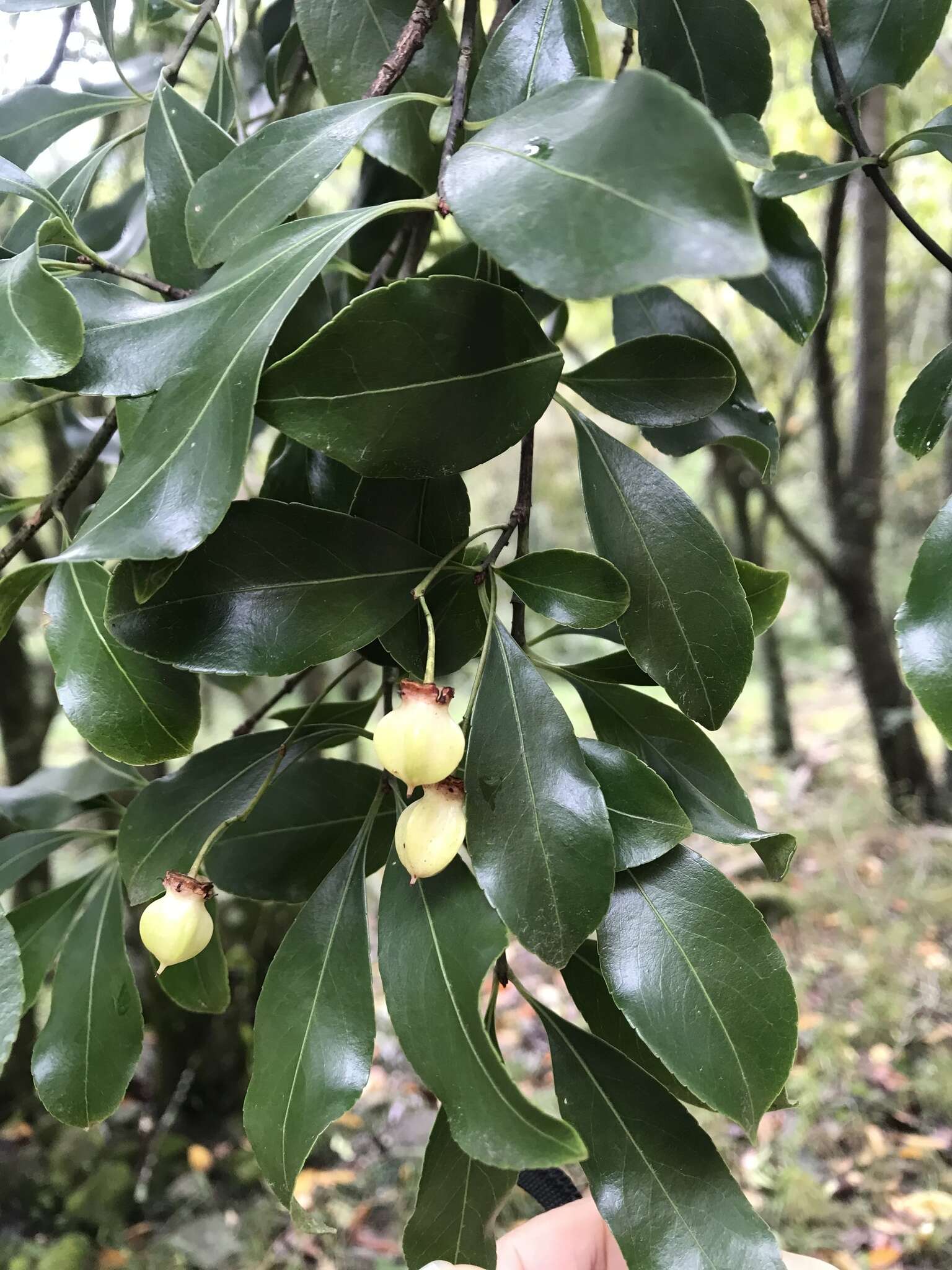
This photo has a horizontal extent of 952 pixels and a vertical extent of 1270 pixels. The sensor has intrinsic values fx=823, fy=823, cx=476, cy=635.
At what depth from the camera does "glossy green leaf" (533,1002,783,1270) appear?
382mm

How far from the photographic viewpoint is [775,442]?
20.8 inches

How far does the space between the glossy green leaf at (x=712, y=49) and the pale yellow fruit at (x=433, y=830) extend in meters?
0.39

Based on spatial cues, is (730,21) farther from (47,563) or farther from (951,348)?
(47,563)

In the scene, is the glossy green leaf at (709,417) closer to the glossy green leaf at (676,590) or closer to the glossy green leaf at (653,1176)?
the glossy green leaf at (676,590)

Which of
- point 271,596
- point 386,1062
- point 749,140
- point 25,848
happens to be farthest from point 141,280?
point 386,1062

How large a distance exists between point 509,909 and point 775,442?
0.35m

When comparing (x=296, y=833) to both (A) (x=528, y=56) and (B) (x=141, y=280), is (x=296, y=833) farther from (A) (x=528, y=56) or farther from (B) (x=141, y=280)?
(A) (x=528, y=56)

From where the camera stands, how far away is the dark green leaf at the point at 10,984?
333mm

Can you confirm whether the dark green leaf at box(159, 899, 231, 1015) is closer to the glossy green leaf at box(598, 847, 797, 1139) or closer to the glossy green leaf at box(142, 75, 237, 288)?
the glossy green leaf at box(598, 847, 797, 1139)

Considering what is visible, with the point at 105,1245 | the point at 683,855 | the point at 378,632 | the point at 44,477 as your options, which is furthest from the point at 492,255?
the point at 44,477

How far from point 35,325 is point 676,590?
0.30 meters

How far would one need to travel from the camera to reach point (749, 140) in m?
0.39

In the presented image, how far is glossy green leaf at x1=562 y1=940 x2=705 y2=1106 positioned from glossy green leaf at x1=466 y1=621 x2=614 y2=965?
0.10 m

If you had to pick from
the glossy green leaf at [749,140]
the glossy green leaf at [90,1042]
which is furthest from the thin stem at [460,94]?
the glossy green leaf at [90,1042]
